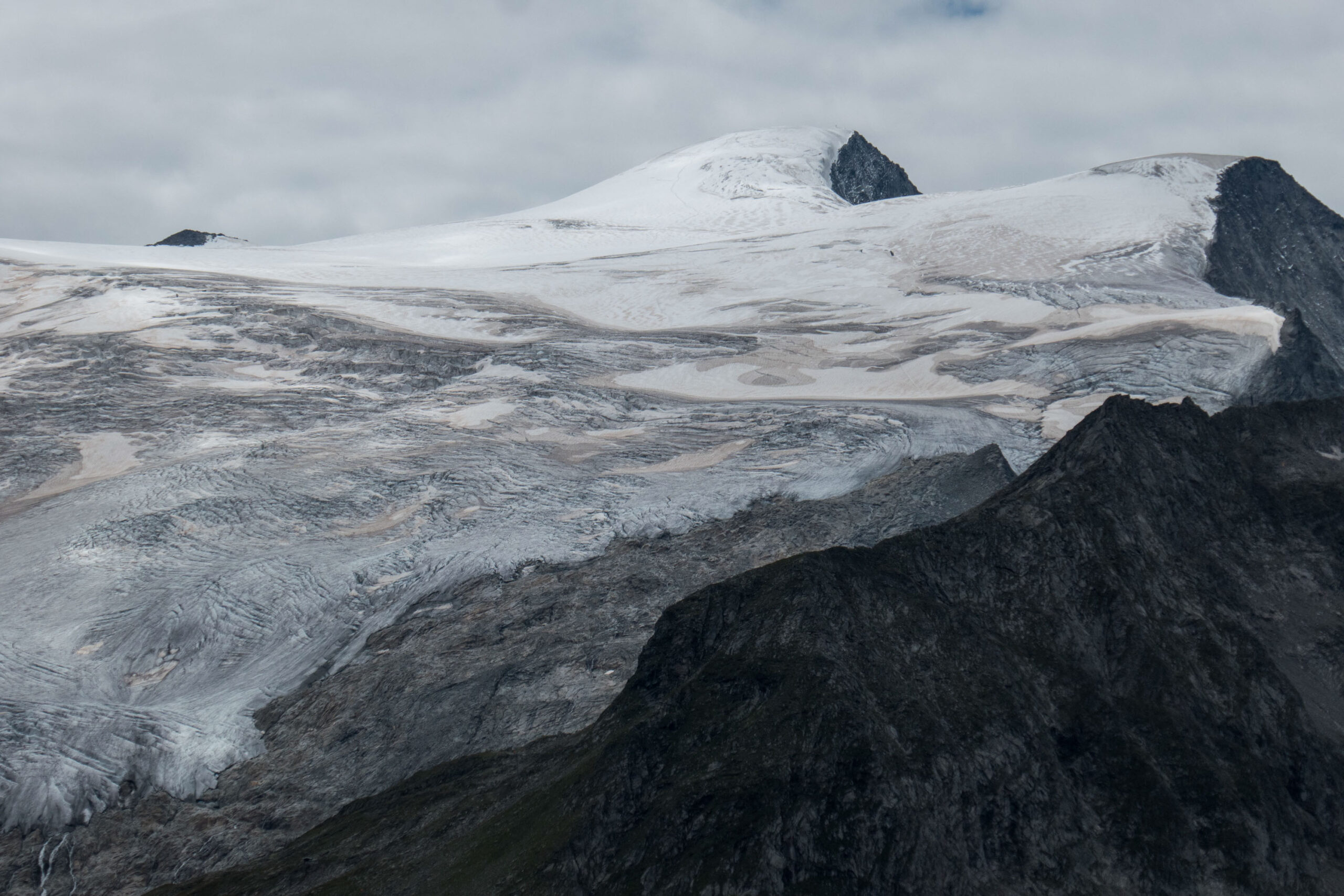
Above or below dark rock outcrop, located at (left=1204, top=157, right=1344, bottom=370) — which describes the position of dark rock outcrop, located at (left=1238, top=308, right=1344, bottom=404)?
below

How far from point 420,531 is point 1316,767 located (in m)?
27.6

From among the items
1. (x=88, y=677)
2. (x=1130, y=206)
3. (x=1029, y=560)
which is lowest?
(x=88, y=677)

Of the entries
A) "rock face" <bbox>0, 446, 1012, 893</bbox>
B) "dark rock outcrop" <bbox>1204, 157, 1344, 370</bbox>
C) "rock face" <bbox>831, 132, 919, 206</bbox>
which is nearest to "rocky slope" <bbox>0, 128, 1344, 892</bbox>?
"rock face" <bbox>0, 446, 1012, 893</bbox>

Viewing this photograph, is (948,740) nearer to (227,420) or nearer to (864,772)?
(864,772)

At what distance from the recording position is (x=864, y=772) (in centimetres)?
1905

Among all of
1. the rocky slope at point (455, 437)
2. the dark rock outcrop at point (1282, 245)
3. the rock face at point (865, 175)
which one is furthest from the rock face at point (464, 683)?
the rock face at point (865, 175)

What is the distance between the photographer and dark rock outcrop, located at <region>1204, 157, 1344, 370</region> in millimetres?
77625

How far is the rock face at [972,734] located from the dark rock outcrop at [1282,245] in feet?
177

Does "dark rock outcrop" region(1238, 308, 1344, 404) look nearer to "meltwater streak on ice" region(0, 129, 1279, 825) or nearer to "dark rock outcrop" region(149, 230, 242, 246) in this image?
"meltwater streak on ice" region(0, 129, 1279, 825)

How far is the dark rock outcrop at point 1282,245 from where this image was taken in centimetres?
7762

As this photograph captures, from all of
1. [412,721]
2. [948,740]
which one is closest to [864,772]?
[948,740]

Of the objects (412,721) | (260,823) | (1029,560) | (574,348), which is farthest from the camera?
(574,348)

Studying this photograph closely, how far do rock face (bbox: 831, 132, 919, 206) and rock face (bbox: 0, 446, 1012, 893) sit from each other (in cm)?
8616

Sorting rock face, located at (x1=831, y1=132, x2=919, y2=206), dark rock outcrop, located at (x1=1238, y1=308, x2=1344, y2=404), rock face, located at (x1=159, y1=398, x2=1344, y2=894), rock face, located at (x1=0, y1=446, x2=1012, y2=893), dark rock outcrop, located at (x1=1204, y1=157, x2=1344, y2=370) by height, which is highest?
rock face, located at (x1=831, y1=132, x2=919, y2=206)
